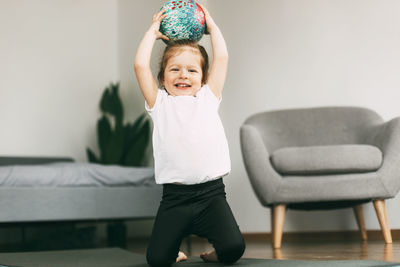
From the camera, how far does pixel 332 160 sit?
10.1 feet

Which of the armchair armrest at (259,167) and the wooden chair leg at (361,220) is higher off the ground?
the armchair armrest at (259,167)

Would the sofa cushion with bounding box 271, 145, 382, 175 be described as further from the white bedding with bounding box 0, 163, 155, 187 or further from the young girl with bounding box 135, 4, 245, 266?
the young girl with bounding box 135, 4, 245, 266

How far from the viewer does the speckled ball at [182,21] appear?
6.77 feet

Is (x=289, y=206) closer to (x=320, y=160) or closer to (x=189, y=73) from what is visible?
(x=320, y=160)

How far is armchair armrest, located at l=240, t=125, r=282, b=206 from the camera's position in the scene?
321 cm

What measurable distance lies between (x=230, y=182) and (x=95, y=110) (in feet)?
5.15

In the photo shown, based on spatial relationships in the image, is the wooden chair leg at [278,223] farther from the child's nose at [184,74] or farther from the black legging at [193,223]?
the child's nose at [184,74]

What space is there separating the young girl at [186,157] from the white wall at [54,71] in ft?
9.97

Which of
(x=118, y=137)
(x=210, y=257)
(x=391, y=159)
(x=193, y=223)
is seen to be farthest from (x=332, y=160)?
(x=118, y=137)

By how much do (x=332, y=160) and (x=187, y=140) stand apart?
133 centimetres

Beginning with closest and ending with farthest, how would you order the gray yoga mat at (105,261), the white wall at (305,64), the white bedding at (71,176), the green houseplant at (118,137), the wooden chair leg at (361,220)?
the gray yoga mat at (105,261) → the white bedding at (71,176) → the wooden chair leg at (361,220) → the white wall at (305,64) → the green houseplant at (118,137)

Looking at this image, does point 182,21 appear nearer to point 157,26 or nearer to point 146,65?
point 157,26

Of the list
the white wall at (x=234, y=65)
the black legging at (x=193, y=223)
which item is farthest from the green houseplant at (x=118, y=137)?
the black legging at (x=193, y=223)

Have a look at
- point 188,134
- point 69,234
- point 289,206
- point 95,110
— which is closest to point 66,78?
point 95,110
